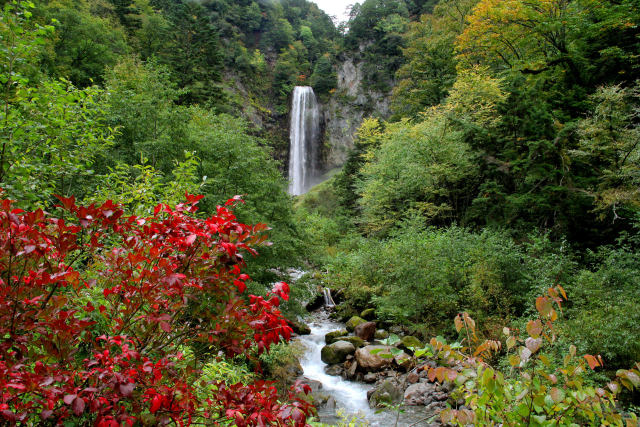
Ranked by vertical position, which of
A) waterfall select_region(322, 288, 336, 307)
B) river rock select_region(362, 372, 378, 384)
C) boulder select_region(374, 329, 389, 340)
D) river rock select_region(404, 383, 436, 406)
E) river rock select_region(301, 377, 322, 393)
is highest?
river rock select_region(404, 383, 436, 406)

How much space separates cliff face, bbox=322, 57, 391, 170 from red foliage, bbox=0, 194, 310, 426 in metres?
38.0

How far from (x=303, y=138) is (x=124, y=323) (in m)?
39.2

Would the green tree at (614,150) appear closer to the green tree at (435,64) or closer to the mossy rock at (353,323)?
the mossy rock at (353,323)

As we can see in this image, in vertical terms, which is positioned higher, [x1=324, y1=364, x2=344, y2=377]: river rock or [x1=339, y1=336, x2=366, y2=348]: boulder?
[x1=339, y1=336, x2=366, y2=348]: boulder

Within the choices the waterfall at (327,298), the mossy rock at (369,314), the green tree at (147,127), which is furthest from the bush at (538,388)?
the waterfall at (327,298)

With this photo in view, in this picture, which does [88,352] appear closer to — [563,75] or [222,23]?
[563,75]

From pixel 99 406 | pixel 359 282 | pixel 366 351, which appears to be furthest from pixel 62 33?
pixel 99 406

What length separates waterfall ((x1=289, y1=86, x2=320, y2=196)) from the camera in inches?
1518

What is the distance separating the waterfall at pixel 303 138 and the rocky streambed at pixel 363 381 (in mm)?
27714

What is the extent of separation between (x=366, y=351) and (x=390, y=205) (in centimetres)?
1018

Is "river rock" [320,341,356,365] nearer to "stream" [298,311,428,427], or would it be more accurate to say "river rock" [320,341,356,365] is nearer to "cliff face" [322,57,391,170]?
"stream" [298,311,428,427]

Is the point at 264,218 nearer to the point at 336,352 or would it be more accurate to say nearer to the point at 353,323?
the point at 336,352

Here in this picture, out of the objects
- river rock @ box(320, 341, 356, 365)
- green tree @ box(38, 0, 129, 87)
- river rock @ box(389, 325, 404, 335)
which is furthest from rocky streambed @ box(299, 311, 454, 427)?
green tree @ box(38, 0, 129, 87)

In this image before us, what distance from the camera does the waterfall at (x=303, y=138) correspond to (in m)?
38.6
